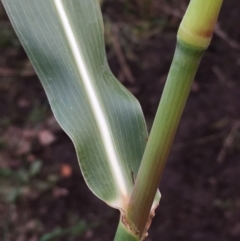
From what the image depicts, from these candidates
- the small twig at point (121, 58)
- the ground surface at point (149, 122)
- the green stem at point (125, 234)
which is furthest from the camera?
the small twig at point (121, 58)

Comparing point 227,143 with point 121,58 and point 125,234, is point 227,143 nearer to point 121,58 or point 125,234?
point 121,58

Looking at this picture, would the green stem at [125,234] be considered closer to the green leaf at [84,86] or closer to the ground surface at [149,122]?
the green leaf at [84,86]

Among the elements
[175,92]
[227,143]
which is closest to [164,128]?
[175,92]

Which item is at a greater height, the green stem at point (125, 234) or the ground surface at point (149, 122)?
the green stem at point (125, 234)

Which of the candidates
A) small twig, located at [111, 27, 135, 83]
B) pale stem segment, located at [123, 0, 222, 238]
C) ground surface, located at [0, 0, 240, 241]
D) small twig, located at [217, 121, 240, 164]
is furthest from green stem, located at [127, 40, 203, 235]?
small twig, located at [111, 27, 135, 83]

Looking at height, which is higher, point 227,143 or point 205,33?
point 205,33

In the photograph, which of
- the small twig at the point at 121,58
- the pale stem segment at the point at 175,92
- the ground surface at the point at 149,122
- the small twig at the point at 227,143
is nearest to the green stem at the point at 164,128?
the pale stem segment at the point at 175,92

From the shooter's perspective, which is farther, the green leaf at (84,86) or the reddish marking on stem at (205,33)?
the green leaf at (84,86)

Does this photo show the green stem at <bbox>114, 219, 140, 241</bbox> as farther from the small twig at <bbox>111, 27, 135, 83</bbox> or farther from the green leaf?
the small twig at <bbox>111, 27, 135, 83</bbox>
